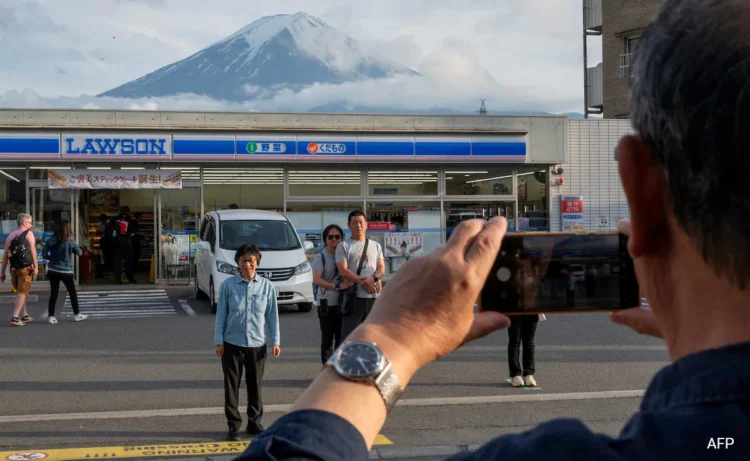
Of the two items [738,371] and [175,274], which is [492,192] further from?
[738,371]

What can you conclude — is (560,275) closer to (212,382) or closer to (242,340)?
(242,340)

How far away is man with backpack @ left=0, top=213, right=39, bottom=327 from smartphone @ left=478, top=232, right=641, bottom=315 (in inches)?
505

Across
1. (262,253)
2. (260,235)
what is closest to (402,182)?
(260,235)

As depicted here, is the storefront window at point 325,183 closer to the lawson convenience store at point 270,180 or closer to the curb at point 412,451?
the lawson convenience store at point 270,180

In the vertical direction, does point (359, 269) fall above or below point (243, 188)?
below

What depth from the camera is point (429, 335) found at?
113cm

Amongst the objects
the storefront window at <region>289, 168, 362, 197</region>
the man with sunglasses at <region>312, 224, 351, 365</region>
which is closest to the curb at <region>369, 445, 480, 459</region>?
the man with sunglasses at <region>312, 224, 351, 365</region>

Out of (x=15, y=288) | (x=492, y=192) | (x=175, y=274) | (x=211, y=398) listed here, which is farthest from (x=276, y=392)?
(x=492, y=192)

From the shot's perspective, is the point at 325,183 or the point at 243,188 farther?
the point at 325,183

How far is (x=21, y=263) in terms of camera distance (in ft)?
43.1

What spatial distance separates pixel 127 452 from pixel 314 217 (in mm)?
14358

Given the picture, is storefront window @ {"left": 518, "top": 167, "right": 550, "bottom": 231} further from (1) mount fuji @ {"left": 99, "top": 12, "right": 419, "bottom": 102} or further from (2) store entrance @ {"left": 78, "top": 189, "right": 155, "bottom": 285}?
(1) mount fuji @ {"left": 99, "top": 12, "right": 419, "bottom": 102}

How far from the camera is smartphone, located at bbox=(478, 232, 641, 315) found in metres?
1.49

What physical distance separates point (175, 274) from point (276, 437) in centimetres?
1936
